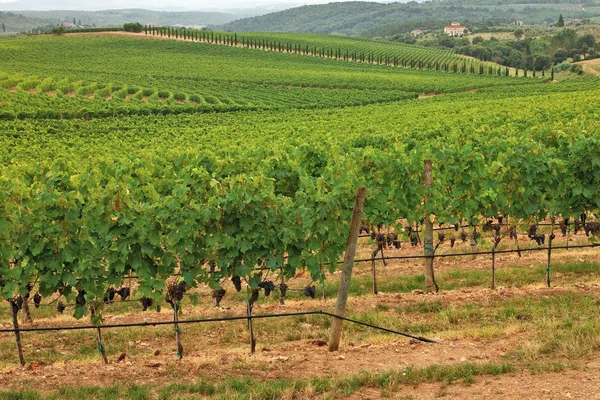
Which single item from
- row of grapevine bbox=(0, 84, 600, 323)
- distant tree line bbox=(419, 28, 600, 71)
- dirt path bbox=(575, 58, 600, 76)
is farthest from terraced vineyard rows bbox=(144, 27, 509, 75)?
row of grapevine bbox=(0, 84, 600, 323)

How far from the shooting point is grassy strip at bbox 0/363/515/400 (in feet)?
27.1

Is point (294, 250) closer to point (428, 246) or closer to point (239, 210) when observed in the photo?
point (239, 210)

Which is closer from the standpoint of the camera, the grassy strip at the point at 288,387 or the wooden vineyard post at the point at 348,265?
the grassy strip at the point at 288,387

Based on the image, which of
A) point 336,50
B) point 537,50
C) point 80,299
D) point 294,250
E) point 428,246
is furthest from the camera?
point 537,50

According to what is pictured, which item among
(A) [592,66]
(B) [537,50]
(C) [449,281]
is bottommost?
(C) [449,281]

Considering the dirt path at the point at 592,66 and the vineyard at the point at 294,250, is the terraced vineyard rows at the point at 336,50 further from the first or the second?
the vineyard at the point at 294,250

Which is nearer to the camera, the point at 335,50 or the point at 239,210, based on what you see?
the point at 239,210

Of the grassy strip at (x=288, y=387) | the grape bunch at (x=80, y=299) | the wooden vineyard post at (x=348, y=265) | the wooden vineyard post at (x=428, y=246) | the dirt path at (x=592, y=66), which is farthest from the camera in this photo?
the dirt path at (x=592, y=66)

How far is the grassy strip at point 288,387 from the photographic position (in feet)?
27.1

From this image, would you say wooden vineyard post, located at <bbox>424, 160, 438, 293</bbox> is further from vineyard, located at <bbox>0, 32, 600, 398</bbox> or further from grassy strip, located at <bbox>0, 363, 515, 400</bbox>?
grassy strip, located at <bbox>0, 363, 515, 400</bbox>

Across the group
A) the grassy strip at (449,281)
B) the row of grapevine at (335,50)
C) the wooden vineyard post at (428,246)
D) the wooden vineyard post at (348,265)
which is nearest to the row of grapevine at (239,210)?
the wooden vineyard post at (428,246)

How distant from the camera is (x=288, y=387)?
830cm

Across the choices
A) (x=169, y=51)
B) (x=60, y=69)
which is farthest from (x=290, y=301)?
(x=169, y=51)

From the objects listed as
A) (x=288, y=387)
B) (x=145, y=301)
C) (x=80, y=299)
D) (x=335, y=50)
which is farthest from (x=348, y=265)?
(x=335, y=50)
